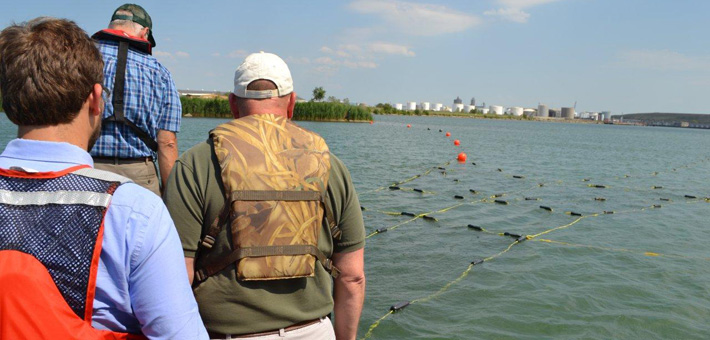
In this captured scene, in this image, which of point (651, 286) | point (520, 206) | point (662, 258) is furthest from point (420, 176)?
point (651, 286)

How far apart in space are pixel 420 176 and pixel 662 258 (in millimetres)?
11663

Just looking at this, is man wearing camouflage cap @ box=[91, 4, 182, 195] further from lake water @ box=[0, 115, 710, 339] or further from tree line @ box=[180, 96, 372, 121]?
tree line @ box=[180, 96, 372, 121]

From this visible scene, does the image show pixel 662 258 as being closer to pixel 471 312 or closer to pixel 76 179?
pixel 471 312

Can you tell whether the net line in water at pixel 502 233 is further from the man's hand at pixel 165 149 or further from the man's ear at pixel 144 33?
the man's ear at pixel 144 33

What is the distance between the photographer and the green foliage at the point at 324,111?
250ft

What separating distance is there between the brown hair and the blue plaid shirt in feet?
5.86

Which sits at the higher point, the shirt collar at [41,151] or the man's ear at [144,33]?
the man's ear at [144,33]

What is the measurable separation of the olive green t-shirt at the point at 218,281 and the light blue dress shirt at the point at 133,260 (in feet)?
2.56

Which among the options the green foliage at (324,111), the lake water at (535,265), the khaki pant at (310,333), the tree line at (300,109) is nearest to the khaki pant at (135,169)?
the khaki pant at (310,333)

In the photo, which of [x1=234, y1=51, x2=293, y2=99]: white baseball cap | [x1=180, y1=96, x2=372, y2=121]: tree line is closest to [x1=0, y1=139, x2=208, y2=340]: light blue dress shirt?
[x1=234, y1=51, x2=293, y2=99]: white baseball cap

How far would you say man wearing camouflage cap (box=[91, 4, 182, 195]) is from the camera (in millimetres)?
3268

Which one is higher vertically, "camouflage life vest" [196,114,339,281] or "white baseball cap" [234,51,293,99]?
"white baseball cap" [234,51,293,99]

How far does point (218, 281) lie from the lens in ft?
8.00

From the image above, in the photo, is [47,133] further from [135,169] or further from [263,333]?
[135,169]
